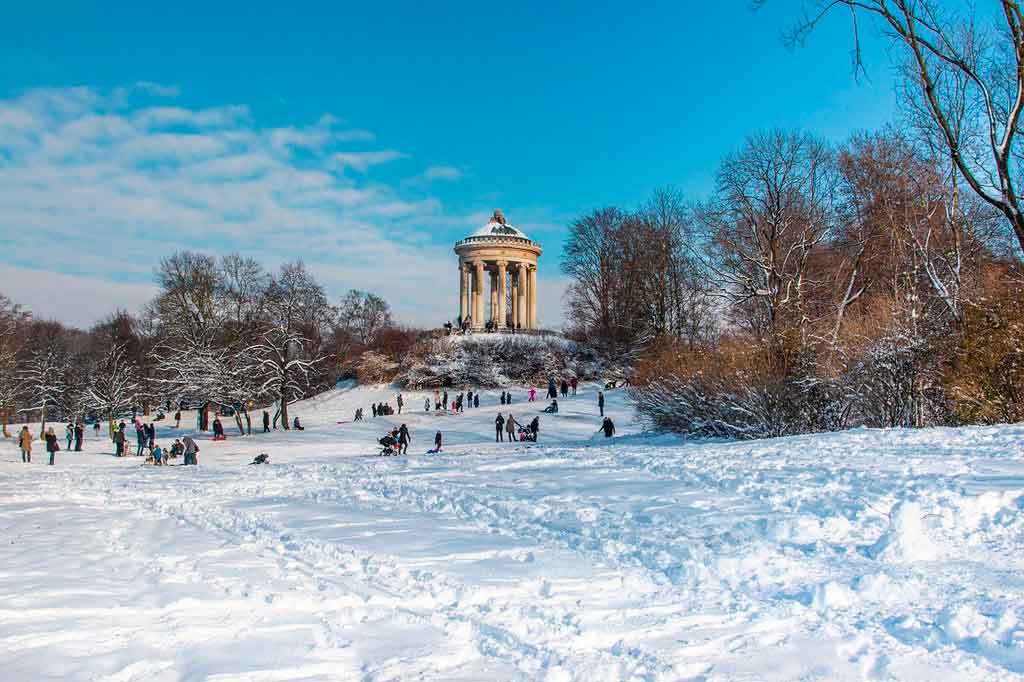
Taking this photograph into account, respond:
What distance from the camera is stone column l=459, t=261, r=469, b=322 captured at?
178 ft

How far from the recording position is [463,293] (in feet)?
181

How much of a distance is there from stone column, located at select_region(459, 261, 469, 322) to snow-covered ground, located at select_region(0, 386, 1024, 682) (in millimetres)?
43020

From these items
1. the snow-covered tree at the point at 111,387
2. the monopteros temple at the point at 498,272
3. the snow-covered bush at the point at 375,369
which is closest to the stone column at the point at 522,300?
the monopteros temple at the point at 498,272

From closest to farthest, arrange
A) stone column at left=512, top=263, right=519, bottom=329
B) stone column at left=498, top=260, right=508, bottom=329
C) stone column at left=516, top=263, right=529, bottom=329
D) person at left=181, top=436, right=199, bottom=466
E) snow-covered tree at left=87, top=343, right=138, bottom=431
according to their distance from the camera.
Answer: person at left=181, top=436, right=199, bottom=466
snow-covered tree at left=87, top=343, right=138, bottom=431
stone column at left=498, top=260, right=508, bottom=329
stone column at left=516, top=263, right=529, bottom=329
stone column at left=512, top=263, right=519, bottom=329

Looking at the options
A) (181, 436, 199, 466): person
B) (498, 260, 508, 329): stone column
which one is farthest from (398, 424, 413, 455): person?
(498, 260, 508, 329): stone column

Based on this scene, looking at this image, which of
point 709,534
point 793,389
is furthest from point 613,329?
point 709,534

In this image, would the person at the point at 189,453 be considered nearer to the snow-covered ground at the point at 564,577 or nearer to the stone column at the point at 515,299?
the snow-covered ground at the point at 564,577

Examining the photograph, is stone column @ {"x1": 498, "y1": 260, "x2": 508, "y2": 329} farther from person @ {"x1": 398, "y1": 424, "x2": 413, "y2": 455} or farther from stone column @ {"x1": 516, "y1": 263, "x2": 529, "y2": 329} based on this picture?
person @ {"x1": 398, "y1": 424, "x2": 413, "y2": 455}

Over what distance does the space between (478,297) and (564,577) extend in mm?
48381

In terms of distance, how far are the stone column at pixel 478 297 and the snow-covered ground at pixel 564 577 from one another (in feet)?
→ 138

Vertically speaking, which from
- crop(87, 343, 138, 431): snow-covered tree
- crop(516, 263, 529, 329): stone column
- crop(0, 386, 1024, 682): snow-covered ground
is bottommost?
crop(0, 386, 1024, 682): snow-covered ground

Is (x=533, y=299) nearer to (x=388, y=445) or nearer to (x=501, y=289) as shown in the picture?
(x=501, y=289)

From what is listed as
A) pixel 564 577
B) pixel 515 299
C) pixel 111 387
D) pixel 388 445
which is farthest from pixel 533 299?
pixel 564 577

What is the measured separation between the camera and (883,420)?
16359 millimetres
